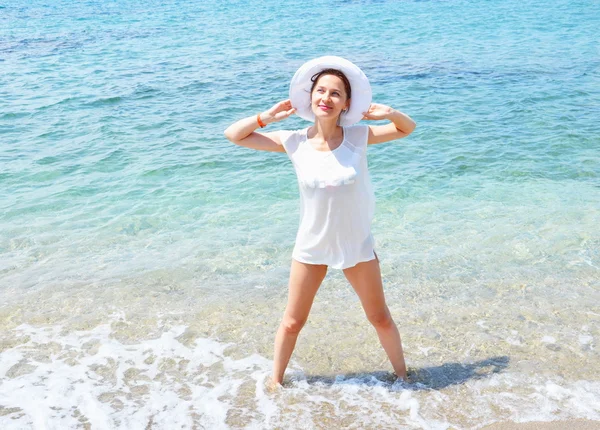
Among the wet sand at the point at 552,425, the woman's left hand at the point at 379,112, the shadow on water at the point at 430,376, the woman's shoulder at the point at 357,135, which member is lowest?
the shadow on water at the point at 430,376

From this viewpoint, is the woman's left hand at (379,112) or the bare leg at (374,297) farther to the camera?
the bare leg at (374,297)

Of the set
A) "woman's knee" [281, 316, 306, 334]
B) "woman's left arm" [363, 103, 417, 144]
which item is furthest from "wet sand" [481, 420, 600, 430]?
"woman's left arm" [363, 103, 417, 144]

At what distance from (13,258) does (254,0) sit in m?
27.0

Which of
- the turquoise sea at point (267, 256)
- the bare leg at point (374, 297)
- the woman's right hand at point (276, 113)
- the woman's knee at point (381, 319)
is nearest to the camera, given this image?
the woman's right hand at point (276, 113)

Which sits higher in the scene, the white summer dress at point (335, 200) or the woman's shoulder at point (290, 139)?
the woman's shoulder at point (290, 139)

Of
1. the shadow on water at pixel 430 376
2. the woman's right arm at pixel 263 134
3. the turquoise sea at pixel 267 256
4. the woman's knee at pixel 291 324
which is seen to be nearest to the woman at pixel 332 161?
the woman's right arm at pixel 263 134

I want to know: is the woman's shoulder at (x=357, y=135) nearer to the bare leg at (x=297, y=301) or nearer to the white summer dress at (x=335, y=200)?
the white summer dress at (x=335, y=200)

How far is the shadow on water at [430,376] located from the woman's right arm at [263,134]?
181 cm

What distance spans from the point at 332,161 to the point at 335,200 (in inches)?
9.5

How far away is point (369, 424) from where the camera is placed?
451 centimetres

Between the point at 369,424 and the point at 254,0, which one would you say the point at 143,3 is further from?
the point at 369,424

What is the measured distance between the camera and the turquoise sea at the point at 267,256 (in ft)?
15.8

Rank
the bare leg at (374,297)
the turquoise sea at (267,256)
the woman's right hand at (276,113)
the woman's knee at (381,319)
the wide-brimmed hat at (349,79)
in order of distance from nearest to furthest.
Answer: the wide-brimmed hat at (349,79) < the woman's right hand at (276,113) < the bare leg at (374,297) < the woman's knee at (381,319) < the turquoise sea at (267,256)

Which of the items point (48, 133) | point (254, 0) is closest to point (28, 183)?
point (48, 133)
